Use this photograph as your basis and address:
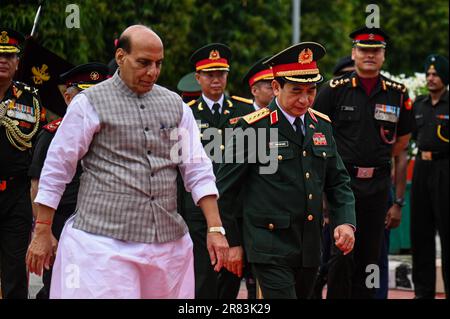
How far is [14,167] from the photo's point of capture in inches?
334

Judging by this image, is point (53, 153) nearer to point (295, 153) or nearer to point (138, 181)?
point (138, 181)

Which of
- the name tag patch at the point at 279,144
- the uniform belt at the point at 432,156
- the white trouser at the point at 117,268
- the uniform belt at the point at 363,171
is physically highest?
the name tag patch at the point at 279,144

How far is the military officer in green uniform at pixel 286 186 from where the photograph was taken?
272 inches

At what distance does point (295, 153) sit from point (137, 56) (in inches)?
63.5

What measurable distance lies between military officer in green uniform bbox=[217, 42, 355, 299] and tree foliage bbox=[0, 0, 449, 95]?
3.83m

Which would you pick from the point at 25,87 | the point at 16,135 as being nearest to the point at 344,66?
the point at 25,87

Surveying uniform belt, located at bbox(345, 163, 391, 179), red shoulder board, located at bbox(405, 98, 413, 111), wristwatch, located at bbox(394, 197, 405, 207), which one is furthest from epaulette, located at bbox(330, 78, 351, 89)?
wristwatch, located at bbox(394, 197, 405, 207)

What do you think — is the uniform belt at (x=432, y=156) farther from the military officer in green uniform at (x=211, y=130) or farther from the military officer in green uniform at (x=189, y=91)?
the military officer in green uniform at (x=189, y=91)

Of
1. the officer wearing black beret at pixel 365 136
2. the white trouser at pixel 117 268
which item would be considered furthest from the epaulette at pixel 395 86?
the white trouser at pixel 117 268

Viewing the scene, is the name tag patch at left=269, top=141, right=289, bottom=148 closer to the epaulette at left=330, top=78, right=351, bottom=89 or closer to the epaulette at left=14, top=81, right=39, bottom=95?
the epaulette at left=330, top=78, right=351, bottom=89

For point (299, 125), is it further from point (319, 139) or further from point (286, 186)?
point (286, 186)

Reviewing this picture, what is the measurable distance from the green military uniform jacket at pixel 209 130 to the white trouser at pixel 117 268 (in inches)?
123

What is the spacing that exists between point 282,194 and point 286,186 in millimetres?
60
